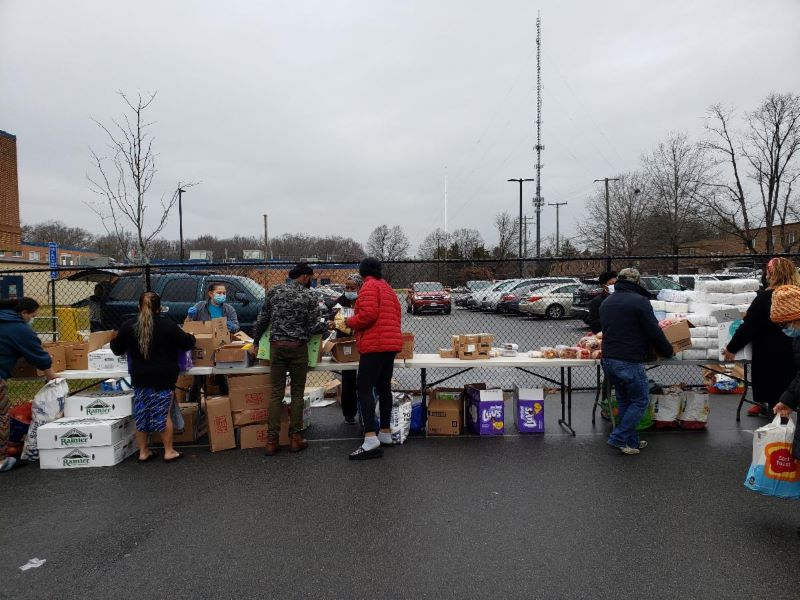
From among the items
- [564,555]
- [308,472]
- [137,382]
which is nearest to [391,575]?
[564,555]

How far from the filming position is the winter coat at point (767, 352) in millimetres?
4773

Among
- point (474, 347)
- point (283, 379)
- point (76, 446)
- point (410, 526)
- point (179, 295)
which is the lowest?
point (410, 526)

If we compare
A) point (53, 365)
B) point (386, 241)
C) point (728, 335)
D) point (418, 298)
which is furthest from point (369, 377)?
point (386, 241)

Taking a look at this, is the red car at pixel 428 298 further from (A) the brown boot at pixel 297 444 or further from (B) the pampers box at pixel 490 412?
(A) the brown boot at pixel 297 444

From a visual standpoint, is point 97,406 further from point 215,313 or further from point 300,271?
point 300,271

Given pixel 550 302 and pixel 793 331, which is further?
pixel 550 302

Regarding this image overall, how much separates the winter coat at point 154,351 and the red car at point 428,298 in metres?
18.2

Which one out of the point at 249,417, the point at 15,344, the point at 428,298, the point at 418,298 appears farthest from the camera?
the point at 428,298

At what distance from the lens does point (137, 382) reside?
5129 mm

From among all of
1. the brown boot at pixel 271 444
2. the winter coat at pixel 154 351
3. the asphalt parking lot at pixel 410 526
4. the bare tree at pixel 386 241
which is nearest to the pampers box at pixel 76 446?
the asphalt parking lot at pixel 410 526

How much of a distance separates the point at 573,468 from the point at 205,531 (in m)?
3.26

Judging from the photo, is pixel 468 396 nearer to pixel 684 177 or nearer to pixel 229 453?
pixel 229 453

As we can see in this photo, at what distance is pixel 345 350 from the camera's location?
19.4ft

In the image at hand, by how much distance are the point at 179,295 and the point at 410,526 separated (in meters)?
8.24
